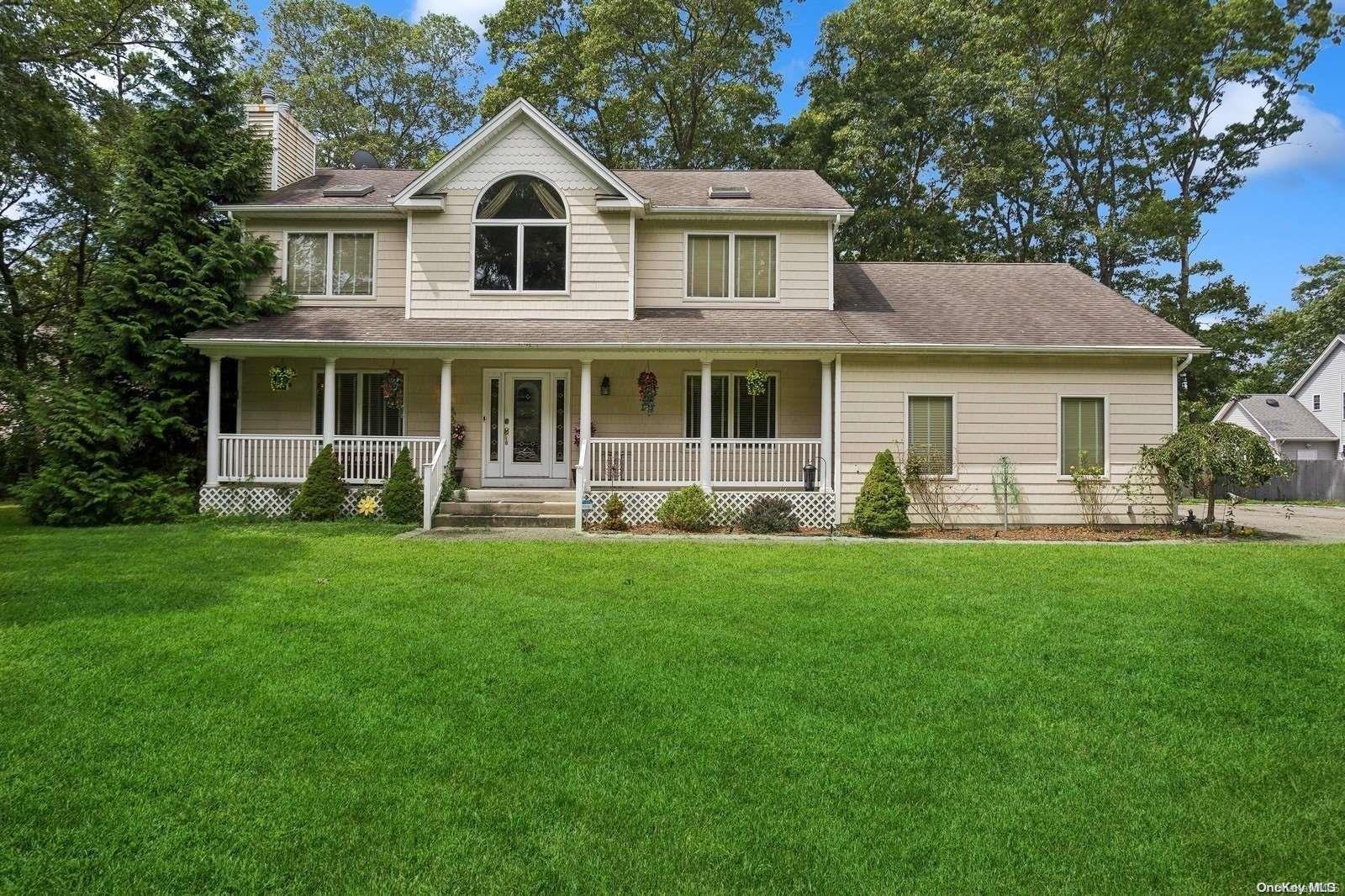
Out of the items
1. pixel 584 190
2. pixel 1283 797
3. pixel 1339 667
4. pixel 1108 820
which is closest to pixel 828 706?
pixel 1108 820

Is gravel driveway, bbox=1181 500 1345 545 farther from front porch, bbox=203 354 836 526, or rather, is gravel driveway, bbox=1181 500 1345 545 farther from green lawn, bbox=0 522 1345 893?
front porch, bbox=203 354 836 526

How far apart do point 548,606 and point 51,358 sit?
20.9 meters

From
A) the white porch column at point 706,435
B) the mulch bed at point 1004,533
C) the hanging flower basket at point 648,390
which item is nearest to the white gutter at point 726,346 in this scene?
the white porch column at point 706,435

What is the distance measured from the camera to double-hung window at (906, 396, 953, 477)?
43.5 ft

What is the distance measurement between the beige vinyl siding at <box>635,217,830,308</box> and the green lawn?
859cm

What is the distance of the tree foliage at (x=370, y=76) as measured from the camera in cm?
2991

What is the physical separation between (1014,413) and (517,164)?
1055 cm

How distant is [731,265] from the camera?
48.8ft

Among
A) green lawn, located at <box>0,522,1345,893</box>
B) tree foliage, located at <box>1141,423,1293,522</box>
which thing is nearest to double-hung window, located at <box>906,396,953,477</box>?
tree foliage, located at <box>1141,423,1293,522</box>

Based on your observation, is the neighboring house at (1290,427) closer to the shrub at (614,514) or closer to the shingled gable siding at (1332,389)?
Result: the shingled gable siding at (1332,389)

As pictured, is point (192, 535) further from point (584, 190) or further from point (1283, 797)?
point (1283, 797)

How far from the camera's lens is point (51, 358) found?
19719 mm

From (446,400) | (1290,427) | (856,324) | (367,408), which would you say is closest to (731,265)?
(856,324)

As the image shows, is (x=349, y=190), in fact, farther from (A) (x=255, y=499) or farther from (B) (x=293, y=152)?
(A) (x=255, y=499)
